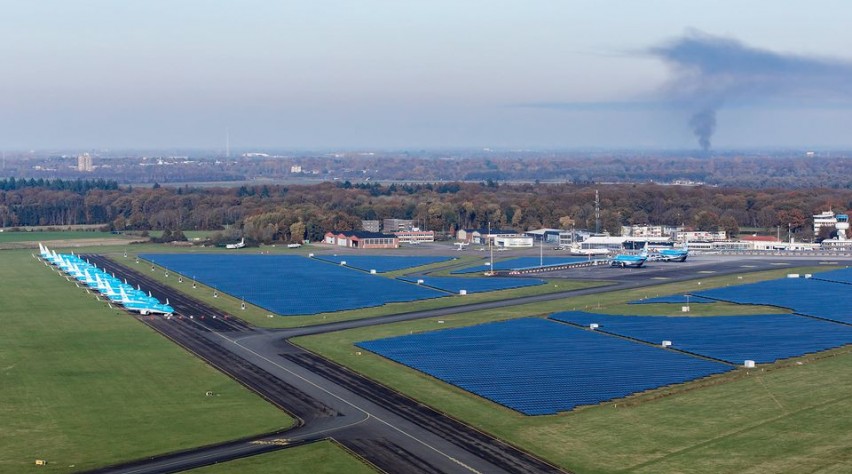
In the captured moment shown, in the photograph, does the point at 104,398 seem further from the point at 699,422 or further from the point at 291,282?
the point at 291,282

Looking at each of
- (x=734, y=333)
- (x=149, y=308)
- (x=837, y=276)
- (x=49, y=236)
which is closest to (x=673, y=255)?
(x=837, y=276)

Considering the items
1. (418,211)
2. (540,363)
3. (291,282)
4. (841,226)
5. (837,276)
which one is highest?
(418,211)

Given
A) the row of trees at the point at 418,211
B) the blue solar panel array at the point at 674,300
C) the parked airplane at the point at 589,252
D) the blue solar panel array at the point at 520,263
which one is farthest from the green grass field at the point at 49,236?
the blue solar panel array at the point at 674,300

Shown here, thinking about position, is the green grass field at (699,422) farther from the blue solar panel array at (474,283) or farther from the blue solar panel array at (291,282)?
the blue solar panel array at (474,283)

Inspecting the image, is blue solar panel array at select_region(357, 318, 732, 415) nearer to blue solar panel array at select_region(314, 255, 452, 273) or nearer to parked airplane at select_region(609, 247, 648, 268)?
blue solar panel array at select_region(314, 255, 452, 273)

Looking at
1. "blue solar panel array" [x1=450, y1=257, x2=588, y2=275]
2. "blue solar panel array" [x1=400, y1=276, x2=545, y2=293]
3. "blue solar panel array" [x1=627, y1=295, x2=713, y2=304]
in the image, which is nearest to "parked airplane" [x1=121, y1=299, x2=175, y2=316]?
"blue solar panel array" [x1=400, y1=276, x2=545, y2=293]

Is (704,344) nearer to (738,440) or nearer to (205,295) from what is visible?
(738,440)
